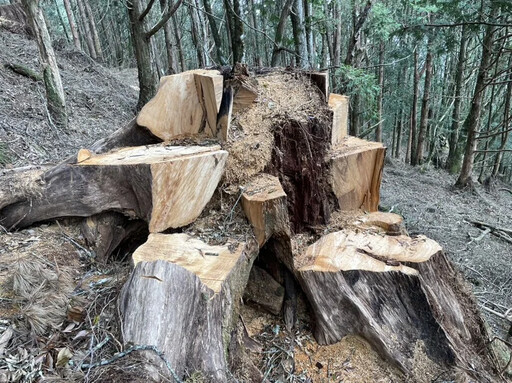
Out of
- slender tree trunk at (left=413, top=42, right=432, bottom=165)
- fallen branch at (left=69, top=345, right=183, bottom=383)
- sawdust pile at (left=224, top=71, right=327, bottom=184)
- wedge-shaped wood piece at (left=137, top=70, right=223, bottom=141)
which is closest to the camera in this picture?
fallen branch at (left=69, top=345, right=183, bottom=383)

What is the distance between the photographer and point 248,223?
2.70m

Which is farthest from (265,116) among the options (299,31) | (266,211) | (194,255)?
(299,31)

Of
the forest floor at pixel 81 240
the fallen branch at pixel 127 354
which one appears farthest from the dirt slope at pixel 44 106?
the fallen branch at pixel 127 354

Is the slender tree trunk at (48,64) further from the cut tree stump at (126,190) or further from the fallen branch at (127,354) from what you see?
the fallen branch at (127,354)

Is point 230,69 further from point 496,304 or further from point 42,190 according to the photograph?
point 496,304

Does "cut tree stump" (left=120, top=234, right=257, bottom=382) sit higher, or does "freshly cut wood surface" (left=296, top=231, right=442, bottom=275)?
"cut tree stump" (left=120, top=234, right=257, bottom=382)

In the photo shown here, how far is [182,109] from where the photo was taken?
10.4 ft

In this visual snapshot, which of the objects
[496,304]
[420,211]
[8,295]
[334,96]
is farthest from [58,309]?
[420,211]

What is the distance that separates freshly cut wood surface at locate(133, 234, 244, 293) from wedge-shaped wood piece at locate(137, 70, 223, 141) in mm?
1114

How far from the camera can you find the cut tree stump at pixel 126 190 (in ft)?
8.16

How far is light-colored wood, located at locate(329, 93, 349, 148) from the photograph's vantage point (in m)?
3.75

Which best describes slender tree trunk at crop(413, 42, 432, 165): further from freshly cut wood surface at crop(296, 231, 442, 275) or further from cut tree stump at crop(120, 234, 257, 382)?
cut tree stump at crop(120, 234, 257, 382)

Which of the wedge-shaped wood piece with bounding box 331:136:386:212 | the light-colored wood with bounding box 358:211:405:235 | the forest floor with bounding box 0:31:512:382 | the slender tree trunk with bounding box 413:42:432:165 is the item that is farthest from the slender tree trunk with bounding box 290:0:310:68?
the slender tree trunk with bounding box 413:42:432:165

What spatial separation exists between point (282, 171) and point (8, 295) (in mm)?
2160
